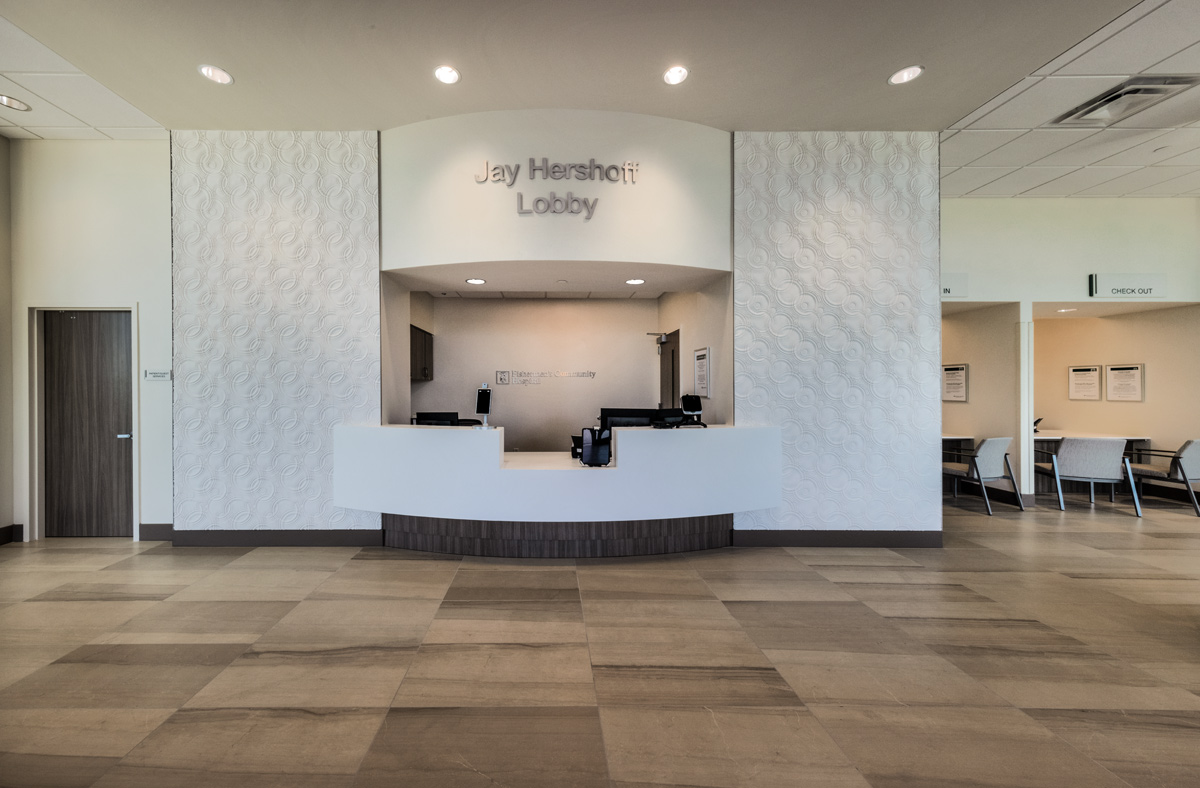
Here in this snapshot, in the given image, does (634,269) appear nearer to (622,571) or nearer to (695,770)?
(622,571)

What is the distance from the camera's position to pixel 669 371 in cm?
783

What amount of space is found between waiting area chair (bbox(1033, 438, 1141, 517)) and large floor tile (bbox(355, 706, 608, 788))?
25.4 ft

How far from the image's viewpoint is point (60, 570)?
15.2ft

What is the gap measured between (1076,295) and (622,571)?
7432mm

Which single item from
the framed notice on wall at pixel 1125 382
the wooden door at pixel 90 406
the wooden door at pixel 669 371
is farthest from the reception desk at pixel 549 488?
the framed notice on wall at pixel 1125 382

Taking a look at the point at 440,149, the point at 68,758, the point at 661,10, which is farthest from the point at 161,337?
the point at 661,10

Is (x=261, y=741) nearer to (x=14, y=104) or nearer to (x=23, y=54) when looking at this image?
(x=23, y=54)

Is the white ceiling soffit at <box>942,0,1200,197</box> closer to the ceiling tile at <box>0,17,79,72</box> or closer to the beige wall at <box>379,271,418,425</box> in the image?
the beige wall at <box>379,271,418,425</box>

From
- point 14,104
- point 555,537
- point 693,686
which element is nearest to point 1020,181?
point 555,537

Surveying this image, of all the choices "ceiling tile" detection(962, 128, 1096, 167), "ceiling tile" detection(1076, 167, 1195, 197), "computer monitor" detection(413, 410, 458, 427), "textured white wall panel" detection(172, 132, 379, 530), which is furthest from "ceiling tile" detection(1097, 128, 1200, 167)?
"textured white wall panel" detection(172, 132, 379, 530)

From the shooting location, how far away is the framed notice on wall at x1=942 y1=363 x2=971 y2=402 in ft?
27.5

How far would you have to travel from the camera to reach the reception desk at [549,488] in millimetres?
4828

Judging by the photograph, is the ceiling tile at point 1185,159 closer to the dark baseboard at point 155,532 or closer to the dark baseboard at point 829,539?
the dark baseboard at point 829,539

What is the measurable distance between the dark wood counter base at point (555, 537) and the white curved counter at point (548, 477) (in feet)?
0.51
